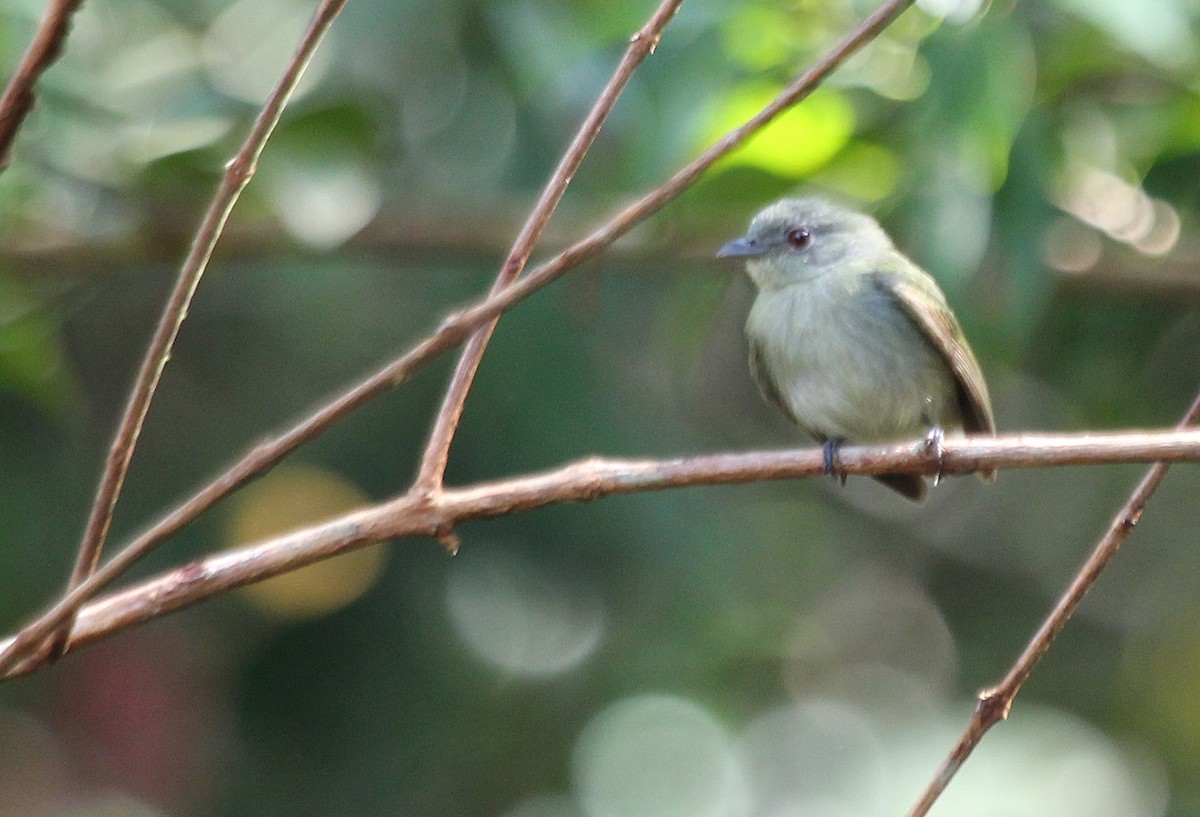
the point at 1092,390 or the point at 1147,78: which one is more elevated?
the point at 1147,78

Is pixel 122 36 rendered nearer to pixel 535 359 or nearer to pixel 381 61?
pixel 381 61

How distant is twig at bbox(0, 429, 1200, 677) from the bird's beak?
202 centimetres

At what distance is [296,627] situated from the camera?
5262 mm

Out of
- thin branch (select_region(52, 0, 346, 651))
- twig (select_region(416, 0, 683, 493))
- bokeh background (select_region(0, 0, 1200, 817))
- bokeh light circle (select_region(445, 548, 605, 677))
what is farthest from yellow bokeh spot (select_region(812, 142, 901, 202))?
thin branch (select_region(52, 0, 346, 651))

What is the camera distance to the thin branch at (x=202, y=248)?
1.71 m

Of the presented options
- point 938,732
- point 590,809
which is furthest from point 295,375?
point 938,732

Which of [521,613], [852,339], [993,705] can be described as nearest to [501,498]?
[993,705]

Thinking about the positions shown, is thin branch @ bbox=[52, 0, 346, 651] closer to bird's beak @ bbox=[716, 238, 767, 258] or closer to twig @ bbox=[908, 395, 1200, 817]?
twig @ bbox=[908, 395, 1200, 817]

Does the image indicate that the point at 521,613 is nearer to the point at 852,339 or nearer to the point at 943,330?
the point at 852,339

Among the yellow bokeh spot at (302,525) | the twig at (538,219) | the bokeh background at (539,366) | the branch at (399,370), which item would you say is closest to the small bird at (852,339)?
the bokeh background at (539,366)

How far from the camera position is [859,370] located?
13.6 ft

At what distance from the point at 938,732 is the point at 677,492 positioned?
1.24 metres

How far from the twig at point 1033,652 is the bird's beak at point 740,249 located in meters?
2.20

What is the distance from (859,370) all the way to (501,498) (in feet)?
7.31
